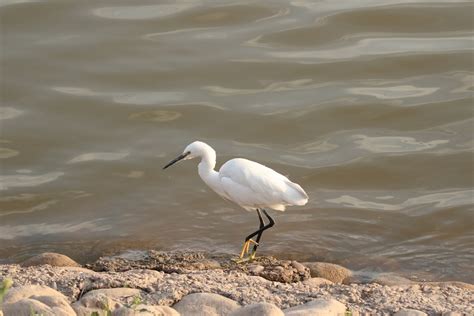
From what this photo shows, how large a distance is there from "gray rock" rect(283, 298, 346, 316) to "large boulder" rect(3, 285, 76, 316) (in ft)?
3.57

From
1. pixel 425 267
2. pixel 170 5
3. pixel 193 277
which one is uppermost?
pixel 170 5

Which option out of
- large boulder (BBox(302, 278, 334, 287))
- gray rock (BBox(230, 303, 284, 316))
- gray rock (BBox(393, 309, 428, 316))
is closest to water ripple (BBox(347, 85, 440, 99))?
large boulder (BBox(302, 278, 334, 287))

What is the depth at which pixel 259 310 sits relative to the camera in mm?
4758

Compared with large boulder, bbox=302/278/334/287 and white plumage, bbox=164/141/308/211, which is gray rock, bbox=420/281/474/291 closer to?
large boulder, bbox=302/278/334/287

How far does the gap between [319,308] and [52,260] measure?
2484 mm

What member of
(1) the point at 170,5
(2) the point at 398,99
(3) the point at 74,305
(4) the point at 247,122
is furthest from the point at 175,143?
(3) the point at 74,305

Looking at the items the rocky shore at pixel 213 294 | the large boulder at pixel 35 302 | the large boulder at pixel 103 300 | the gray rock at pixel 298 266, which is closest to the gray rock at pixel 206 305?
the rocky shore at pixel 213 294

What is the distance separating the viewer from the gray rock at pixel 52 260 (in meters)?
6.78

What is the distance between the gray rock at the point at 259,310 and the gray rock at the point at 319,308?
0.15m

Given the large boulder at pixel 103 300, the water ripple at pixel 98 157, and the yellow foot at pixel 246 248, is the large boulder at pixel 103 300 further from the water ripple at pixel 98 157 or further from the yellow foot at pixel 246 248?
the water ripple at pixel 98 157

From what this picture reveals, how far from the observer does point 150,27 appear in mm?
11219

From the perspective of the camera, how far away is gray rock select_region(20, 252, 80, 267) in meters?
6.78

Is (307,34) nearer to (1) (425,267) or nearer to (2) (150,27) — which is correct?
(2) (150,27)

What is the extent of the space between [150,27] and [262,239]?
4.25 metres
